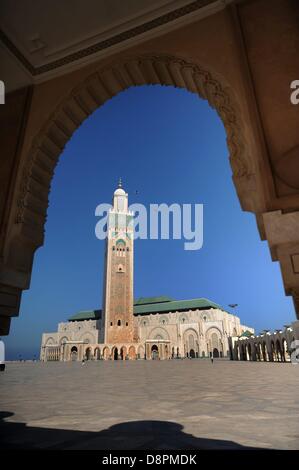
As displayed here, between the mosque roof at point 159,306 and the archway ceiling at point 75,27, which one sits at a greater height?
the mosque roof at point 159,306

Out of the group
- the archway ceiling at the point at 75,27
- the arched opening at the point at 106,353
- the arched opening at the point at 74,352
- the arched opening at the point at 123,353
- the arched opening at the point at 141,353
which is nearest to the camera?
the archway ceiling at the point at 75,27

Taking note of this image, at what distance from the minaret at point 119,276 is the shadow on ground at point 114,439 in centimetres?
5489

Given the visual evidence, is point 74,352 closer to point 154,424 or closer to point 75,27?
point 154,424

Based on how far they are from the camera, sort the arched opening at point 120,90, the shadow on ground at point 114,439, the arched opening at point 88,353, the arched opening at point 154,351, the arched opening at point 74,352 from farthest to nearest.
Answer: the arched opening at point 74,352 → the arched opening at point 88,353 → the arched opening at point 154,351 → the arched opening at point 120,90 → the shadow on ground at point 114,439

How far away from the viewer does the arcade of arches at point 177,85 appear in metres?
2.79

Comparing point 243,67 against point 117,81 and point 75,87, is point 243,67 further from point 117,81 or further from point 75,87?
point 75,87

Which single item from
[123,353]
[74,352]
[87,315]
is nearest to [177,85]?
[123,353]

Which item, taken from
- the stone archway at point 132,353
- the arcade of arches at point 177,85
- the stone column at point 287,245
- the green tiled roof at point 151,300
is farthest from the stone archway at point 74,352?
the stone column at point 287,245

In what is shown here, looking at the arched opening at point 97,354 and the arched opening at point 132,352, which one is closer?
the arched opening at point 97,354

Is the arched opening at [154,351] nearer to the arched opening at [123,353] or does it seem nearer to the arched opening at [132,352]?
the arched opening at [132,352]

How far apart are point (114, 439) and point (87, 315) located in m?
72.4

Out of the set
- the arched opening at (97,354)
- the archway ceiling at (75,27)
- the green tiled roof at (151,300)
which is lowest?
the arched opening at (97,354)

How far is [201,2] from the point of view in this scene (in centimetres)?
350

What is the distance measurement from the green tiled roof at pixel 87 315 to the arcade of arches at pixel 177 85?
224ft
